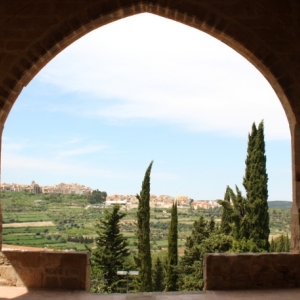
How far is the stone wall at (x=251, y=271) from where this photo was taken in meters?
3.96

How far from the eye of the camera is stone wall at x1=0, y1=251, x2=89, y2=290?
398 centimetres

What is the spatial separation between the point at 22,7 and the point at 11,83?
83cm

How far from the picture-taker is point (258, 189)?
15.2 m

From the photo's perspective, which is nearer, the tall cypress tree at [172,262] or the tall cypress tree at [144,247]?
the tall cypress tree at [144,247]

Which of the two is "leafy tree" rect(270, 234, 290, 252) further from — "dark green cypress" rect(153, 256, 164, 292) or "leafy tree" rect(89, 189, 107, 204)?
"leafy tree" rect(89, 189, 107, 204)

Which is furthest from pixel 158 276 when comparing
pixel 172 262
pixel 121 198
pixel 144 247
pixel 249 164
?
pixel 249 164

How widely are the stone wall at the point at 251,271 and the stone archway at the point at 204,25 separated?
0.84 ft

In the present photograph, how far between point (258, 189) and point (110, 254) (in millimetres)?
6415

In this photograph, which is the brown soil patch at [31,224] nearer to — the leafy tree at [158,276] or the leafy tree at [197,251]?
the leafy tree at [158,276]

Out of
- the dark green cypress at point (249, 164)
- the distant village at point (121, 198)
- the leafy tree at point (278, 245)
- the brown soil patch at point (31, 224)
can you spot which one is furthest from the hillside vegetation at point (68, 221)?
the dark green cypress at point (249, 164)

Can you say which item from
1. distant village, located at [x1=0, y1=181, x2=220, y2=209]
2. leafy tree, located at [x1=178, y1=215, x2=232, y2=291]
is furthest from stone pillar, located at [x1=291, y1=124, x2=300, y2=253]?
distant village, located at [x1=0, y1=181, x2=220, y2=209]

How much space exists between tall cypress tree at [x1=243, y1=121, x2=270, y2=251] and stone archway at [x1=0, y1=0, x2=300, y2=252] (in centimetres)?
1107

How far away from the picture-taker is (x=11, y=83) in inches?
164

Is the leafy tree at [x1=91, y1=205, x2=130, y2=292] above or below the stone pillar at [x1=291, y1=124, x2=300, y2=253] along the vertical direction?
below
